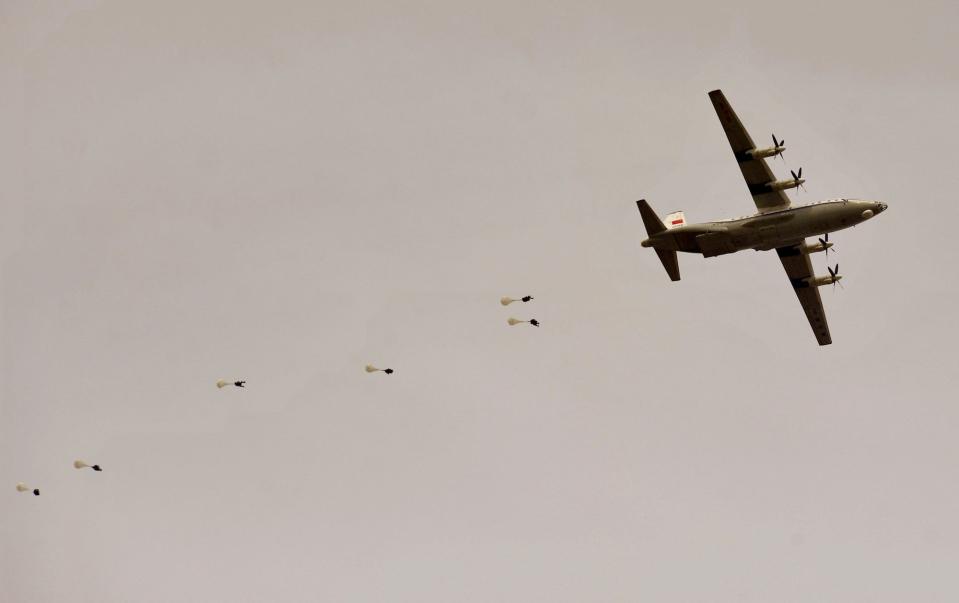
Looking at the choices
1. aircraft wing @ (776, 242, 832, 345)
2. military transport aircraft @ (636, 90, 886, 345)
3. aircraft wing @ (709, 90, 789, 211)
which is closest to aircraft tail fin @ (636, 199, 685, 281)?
military transport aircraft @ (636, 90, 886, 345)

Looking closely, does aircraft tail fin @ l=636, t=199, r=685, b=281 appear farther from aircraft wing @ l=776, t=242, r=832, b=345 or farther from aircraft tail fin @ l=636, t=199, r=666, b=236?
aircraft wing @ l=776, t=242, r=832, b=345

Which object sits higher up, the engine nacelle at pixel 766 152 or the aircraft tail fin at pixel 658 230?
the engine nacelle at pixel 766 152

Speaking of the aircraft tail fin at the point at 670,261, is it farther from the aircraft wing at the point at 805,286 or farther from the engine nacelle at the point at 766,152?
the aircraft wing at the point at 805,286

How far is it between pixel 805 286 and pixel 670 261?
16145 millimetres

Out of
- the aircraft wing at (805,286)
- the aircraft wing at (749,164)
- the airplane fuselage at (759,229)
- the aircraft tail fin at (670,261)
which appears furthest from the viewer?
the aircraft wing at (805,286)

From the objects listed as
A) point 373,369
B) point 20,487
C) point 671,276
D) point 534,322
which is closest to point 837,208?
point 671,276

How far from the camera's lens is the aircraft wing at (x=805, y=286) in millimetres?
123812

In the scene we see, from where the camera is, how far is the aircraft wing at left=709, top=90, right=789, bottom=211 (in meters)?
115

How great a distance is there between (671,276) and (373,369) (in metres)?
25.2

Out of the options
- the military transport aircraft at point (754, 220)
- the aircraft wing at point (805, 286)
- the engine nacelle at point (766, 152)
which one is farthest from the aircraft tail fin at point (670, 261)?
the aircraft wing at point (805, 286)

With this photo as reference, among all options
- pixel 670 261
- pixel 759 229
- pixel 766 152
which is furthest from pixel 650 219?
pixel 766 152

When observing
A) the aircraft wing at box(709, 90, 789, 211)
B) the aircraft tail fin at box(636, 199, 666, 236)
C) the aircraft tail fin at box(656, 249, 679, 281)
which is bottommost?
the aircraft tail fin at box(656, 249, 679, 281)

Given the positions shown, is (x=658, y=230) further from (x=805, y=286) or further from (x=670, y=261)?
(x=805, y=286)

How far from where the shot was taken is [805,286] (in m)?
126
